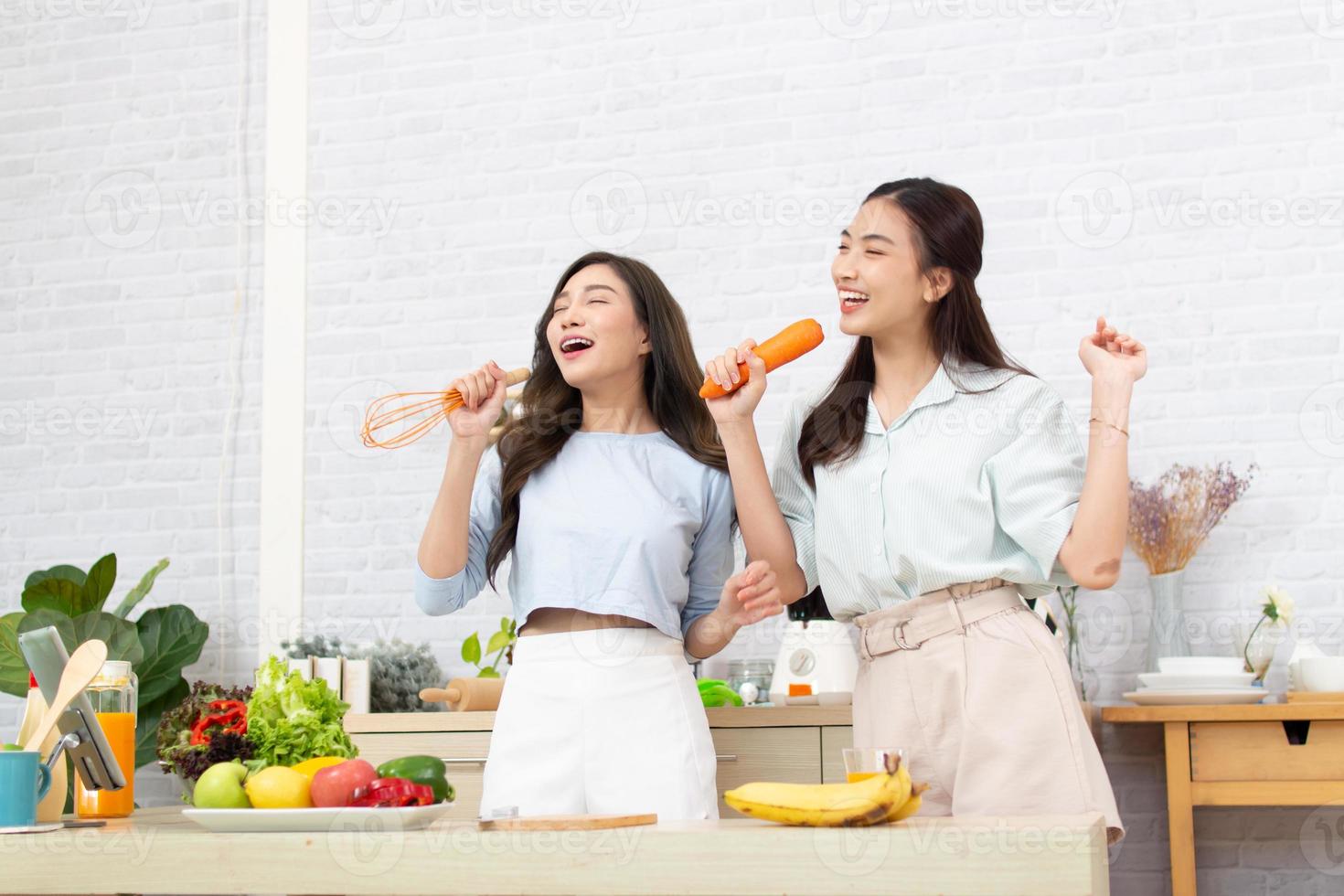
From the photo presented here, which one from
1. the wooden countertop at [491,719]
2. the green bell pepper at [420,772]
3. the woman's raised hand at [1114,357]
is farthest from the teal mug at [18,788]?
the woman's raised hand at [1114,357]

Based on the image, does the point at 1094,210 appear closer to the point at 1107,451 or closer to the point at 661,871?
the point at 1107,451

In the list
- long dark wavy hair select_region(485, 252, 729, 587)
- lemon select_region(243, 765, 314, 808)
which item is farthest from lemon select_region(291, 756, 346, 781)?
long dark wavy hair select_region(485, 252, 729, 587)

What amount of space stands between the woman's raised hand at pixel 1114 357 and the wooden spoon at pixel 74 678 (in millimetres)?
1286

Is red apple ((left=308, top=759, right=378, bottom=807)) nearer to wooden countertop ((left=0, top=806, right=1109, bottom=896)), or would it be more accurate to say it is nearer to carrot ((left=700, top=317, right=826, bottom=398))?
wooden countertop ((left=0, top=806, right=1109, bottom=896))

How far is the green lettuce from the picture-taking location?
5.07ft

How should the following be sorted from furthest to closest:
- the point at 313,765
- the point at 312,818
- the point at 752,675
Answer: the point at 752,675
the point at 313,765
the point at 312,818

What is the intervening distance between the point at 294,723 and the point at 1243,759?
1.94m

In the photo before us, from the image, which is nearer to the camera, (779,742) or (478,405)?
(478,405)

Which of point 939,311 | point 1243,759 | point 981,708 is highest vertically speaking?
point 939,311

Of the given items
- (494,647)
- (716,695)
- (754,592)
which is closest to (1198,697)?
(716,695)

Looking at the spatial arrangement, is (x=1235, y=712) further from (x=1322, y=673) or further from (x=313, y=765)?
(x=313, y=765)

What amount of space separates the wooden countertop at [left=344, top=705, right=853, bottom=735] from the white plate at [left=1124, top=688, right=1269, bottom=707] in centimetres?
63

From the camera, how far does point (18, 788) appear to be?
4.88 ft

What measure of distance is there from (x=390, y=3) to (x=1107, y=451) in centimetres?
283
